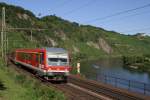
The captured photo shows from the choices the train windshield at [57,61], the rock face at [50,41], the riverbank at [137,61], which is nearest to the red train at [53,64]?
the train windshield at [57,61]

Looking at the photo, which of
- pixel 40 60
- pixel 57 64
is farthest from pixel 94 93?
pixel 40 60

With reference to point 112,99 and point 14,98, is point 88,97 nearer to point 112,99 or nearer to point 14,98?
point 112,99

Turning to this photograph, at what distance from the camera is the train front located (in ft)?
113

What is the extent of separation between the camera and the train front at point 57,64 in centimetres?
3438

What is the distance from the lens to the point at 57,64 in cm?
3472

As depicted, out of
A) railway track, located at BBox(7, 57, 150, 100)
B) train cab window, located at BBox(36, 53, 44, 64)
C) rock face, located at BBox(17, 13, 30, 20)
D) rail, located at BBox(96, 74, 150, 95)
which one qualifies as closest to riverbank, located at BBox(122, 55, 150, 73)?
rock face, located at BBox(17, 13, 30, 20)

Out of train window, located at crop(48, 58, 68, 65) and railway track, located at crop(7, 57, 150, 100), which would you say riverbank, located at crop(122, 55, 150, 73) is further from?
railway track, located at crop(7, 57, 150, 100)

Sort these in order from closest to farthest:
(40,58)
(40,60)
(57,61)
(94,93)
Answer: (94,93) < (57,61) < (40,60) < (40,58)

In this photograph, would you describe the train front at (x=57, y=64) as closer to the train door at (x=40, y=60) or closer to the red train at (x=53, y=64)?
the red train at (x=53, y=64)

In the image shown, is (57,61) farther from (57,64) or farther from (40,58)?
(40,58)

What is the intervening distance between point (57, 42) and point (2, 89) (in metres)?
172

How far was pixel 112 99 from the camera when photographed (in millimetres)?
25891

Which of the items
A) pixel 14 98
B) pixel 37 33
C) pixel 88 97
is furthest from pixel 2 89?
pixel 37 33

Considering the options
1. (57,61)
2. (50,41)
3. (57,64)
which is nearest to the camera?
(57,64)
